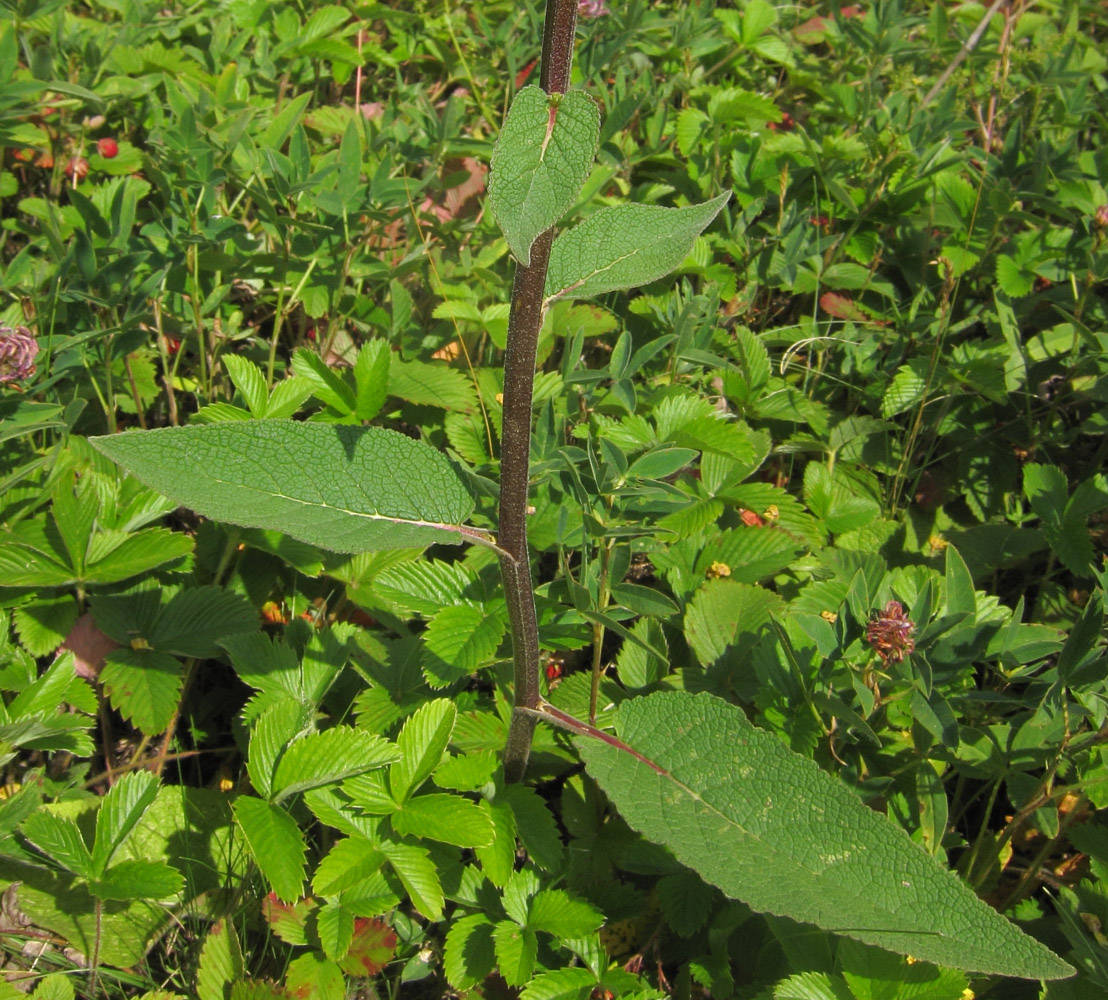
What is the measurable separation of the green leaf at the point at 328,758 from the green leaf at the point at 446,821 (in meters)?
0.10

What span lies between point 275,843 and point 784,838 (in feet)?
2.89

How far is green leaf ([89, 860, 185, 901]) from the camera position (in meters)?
1.73

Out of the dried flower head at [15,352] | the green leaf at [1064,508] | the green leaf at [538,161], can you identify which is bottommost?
the green leaf at [1064,508]

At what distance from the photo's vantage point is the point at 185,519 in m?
2.57

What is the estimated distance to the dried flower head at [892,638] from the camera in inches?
67.4

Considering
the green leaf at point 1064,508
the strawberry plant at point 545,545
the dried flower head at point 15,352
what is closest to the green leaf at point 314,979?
the strawberry plant at point 545,545

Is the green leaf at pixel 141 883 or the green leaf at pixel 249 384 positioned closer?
the green leaf at pixel 141 883

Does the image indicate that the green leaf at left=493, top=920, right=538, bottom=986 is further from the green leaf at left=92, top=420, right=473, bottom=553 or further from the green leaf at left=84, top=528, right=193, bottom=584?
the green leaf at left=84, top=528, right=193, bottom=584

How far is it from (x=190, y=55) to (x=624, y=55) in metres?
1.67

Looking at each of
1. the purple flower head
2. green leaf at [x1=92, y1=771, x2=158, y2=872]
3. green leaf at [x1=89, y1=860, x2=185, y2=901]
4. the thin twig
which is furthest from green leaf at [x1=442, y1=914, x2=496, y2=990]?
the thin twig

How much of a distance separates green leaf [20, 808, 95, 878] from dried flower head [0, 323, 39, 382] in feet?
3.25

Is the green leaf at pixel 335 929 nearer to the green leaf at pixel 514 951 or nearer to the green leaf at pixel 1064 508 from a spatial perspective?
the green leaf at pixel 514 951

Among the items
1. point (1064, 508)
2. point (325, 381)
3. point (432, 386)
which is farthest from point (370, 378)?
point (1064, 508)

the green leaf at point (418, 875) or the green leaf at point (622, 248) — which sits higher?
the green leaf at point (622, 248)
